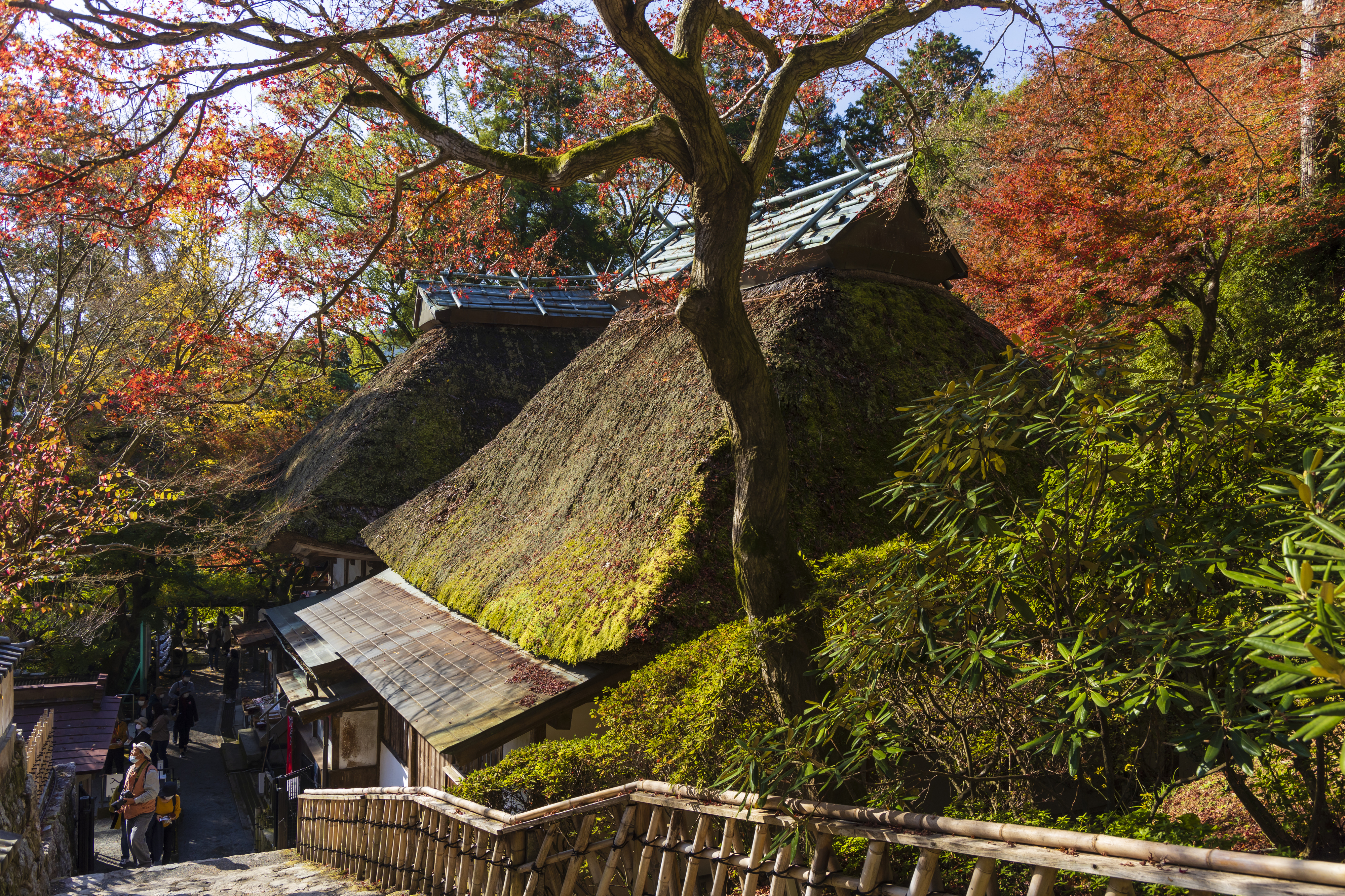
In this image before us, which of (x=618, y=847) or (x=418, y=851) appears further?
(x=418, y=851)

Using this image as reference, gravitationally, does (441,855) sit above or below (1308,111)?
below

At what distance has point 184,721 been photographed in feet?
56.1

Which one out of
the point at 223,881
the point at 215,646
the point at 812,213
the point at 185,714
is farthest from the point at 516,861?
the point at 215,646

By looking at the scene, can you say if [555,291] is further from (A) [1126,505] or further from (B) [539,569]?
(A) [1126,505]

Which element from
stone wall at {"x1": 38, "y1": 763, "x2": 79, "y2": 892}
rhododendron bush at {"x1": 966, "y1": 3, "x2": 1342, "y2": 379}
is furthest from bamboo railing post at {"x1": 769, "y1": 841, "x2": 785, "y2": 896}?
rhododendron bush at {"x1": 966, "y1": 3, "x2": 1342, "y2": 379}

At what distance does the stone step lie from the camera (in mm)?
7277

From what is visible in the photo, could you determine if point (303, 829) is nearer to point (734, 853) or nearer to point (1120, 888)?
point (734, 853)

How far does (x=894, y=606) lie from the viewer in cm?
298

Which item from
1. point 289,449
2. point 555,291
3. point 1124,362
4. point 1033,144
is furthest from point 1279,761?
point 289,449

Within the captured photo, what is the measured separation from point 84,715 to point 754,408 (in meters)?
15.6

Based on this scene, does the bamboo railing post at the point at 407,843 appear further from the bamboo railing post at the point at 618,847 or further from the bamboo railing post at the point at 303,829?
the bamboo railing post at the point at 303,829

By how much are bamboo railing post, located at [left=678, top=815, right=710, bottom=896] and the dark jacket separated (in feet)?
57.0

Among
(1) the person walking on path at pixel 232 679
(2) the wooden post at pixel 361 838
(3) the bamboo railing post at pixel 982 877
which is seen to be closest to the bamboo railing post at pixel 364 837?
(2) the wooden post at pixel 361 838

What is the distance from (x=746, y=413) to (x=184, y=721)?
57.7ft
